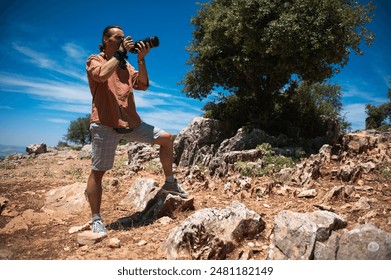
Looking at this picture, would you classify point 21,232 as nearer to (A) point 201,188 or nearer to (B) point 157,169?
(A) point 201,188

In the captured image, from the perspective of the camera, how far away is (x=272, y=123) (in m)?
13.7

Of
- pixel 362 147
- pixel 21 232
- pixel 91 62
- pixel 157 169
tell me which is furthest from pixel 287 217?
pixel 362 147

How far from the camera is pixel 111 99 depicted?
5.00 m

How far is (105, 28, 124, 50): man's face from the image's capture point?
5.08 meters

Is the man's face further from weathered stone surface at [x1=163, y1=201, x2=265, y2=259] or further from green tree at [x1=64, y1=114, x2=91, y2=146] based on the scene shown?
green tree at [x1=64, y1=114, x2=91, y2=146]

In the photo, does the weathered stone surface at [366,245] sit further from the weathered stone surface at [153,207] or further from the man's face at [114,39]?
the man's face at [114,39]

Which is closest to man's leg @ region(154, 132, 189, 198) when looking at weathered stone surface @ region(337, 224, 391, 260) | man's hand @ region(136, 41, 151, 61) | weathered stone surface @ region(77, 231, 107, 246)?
man's hand @ region(136, 41, 151, 61)

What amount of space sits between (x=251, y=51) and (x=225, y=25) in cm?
153

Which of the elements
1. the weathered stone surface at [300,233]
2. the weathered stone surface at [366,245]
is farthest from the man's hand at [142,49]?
the weathered stone surface at [366,245]

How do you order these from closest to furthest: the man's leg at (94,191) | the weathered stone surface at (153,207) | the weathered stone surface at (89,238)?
the weathered stone surface at (89,238)
the man's leg at (94,191)
the weathered stone surface at (153,207)

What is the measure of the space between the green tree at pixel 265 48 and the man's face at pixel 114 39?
707 centimetres

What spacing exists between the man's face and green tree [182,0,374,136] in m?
7.07

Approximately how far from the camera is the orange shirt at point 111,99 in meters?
4.91

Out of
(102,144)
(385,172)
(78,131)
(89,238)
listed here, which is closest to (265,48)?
(385,172)
